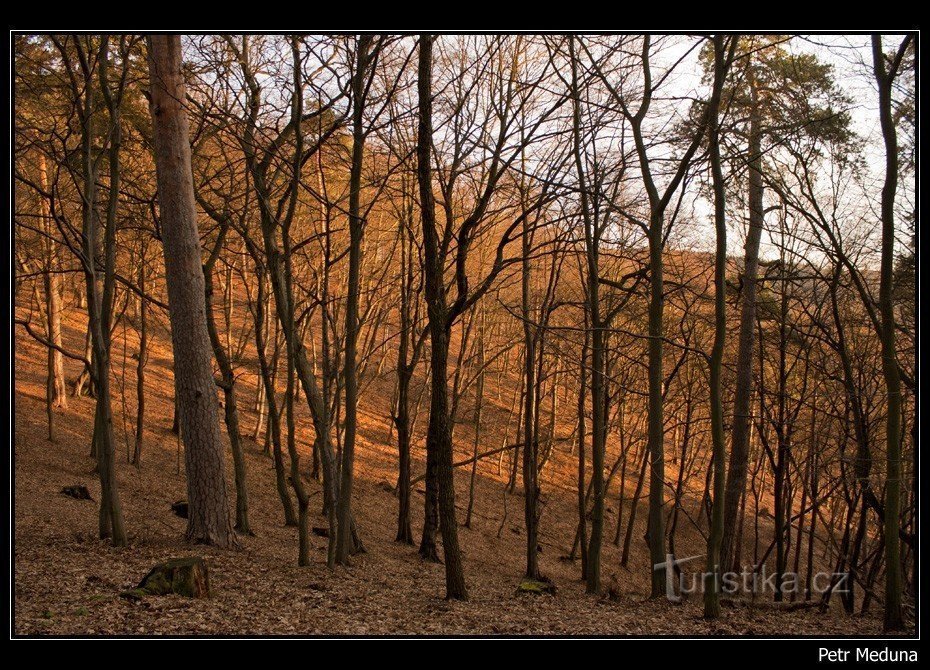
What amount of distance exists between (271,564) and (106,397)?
248 cm

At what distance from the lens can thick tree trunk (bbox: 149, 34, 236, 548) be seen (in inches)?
298

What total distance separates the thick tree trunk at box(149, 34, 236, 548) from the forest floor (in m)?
0.62

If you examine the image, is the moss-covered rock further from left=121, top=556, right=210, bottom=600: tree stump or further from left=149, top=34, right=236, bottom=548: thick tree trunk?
left=121, top=556, right=210, bottom=600: tree stump

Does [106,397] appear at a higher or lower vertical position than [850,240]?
lower

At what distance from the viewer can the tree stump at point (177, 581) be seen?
18.5 ft

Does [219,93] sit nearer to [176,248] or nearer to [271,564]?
[176,248]

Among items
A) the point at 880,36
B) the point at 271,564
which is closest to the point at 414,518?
the point at 271,564

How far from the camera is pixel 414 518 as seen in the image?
1761 cm

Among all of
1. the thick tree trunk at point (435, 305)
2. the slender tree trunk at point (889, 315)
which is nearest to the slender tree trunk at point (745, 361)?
the slender tree trunk at point (889, 315)

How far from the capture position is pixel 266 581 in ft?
22.3

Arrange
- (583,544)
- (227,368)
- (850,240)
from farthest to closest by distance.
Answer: (583,544) < (850,240) < (227,368)
